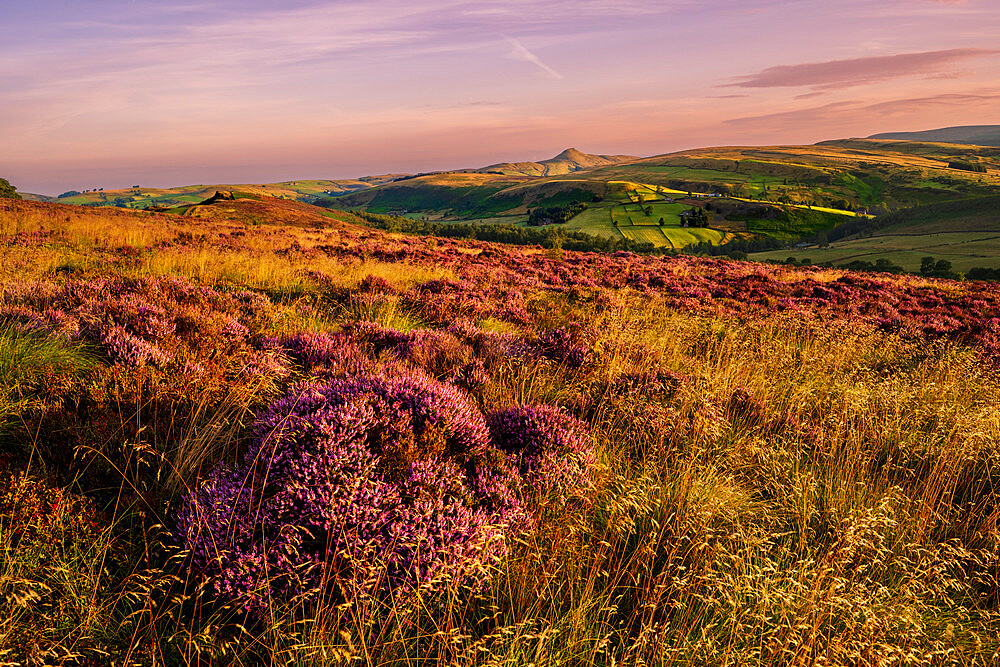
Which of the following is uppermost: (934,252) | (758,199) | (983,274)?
(758,199)

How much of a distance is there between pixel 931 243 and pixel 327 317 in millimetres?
71987

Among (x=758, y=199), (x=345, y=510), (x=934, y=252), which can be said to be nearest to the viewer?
(x=345, y=510)

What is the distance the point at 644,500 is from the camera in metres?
3.05

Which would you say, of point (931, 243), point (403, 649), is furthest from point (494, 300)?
point (931, 243)

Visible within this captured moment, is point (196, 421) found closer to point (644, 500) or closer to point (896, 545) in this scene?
point (644, 500)

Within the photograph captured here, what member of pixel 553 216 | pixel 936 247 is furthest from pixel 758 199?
Result: pixel 936 247

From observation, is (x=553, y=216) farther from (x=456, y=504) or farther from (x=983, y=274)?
(x=456, y=504)

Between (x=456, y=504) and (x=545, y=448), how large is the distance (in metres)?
0.98

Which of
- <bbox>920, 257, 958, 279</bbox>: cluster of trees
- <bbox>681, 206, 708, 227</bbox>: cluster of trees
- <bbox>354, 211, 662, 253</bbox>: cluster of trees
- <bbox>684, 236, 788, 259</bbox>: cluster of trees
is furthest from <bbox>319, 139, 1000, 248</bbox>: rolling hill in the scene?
<bbox>920, 257, 958, 279</bbox>: cluster of trees

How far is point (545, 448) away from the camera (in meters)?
3.34

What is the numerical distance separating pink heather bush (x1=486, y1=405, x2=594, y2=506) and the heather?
0.02m

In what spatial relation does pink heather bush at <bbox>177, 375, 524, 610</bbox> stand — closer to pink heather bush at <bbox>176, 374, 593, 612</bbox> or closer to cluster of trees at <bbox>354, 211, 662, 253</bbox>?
pink heather bush at <bbox>176, 374, 593, 612</bbox>

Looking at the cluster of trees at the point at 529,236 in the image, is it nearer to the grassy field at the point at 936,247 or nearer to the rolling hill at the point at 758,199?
the grassy field at the point at 936,247

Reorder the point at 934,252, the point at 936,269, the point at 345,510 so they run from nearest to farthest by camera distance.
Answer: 1. the point at 345,510
2. the point at 936,269
3. the point at 934,252
